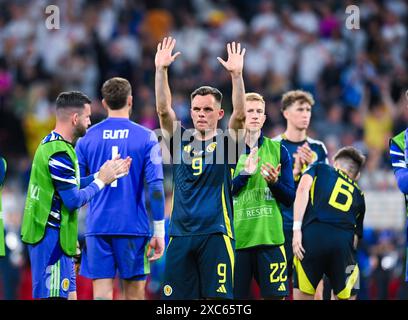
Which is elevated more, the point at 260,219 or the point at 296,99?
the point at 296,99

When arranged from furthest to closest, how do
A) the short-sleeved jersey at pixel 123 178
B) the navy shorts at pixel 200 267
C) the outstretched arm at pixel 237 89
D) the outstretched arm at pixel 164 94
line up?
the short-sleeved jersey at pixel 123 178, the outstretched arm at pixel 164 94, the navy shorts at pixel 200 267, the outstretched arm at pixel 237 89

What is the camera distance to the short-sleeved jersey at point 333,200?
10812mm

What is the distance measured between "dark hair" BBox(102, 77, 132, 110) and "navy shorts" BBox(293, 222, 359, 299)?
8.05ft

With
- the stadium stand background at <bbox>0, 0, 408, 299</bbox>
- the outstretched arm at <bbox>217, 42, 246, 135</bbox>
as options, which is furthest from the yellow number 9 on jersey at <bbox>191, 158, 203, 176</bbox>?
the stadium stand background at <bbox>0, 0, 408, 299</bbox>

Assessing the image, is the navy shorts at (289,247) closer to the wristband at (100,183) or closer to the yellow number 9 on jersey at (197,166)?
the yellow number 9 on jersey at (197,166)

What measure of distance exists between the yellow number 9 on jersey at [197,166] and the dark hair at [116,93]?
1.19 metres

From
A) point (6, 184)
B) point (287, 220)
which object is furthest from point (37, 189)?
point (6, 184)

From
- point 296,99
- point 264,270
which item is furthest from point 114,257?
point 296,99

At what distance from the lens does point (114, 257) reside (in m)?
10.0

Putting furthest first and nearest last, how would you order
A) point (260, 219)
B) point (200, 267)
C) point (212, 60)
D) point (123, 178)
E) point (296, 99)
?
1. point (212, 60)
2. point (296, 99)
3. point (260, 219)
4. point (123, 178)
5. point (200, 267)

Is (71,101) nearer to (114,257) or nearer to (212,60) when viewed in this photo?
(114,257)

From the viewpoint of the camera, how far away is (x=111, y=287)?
10078 millimetres

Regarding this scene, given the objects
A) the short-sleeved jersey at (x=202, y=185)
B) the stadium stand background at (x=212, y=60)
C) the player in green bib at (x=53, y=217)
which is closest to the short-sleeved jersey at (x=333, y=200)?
the short-sleeved jersey at (x=202, y=185)

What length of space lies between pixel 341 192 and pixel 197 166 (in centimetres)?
212
